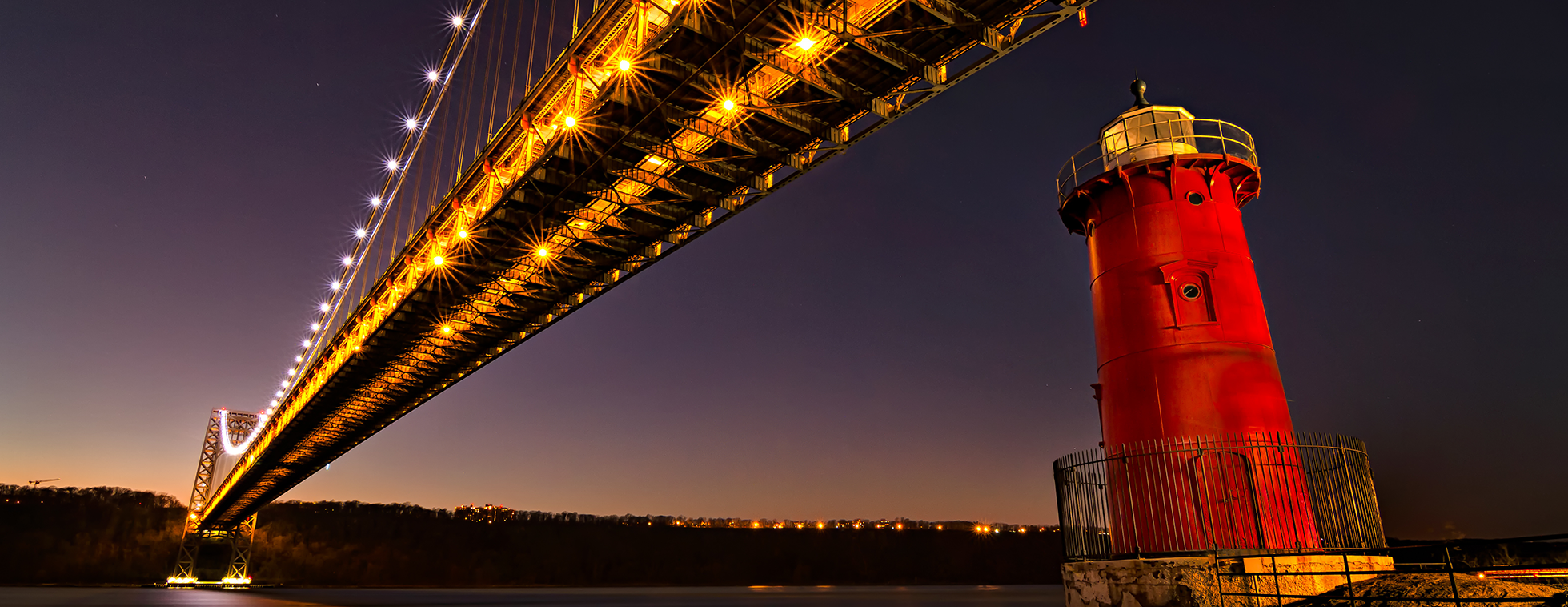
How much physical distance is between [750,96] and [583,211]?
6.04 m

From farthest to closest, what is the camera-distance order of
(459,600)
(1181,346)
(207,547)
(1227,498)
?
(207,547), (459,600), (1181,346), (1227,498)

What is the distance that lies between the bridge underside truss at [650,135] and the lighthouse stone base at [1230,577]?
23.0 ft

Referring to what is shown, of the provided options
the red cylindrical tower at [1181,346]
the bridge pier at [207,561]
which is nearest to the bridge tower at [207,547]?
the bridge pier at [207,561]

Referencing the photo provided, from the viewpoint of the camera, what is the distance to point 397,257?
2328 cm

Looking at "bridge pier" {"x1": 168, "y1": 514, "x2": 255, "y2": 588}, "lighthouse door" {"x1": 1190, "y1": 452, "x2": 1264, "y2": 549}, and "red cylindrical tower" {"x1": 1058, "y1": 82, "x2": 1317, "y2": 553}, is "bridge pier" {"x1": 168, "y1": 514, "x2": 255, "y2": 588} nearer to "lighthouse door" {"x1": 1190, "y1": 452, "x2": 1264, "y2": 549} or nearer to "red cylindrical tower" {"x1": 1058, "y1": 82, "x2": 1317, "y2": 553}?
"red cylindrical tower" {"x1": 1058, "y1": 82, "x2": 1317, "y2": 553}

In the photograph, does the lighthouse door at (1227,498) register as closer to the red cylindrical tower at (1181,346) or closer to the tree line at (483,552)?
the red cylindrical tower at (1181,346)

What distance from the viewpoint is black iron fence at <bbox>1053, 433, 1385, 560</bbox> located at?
36.8 ft

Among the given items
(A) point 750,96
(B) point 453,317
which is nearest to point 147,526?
(B) point 453,317

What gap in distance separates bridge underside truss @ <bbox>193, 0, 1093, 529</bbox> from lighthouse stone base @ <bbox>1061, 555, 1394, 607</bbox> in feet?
23.0

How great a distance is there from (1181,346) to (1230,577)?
351 cm

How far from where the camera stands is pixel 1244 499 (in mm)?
11469

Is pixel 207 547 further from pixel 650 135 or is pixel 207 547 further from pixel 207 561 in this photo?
pixel 650 135

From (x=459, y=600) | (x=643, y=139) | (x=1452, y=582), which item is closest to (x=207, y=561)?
(x=459, y=600)

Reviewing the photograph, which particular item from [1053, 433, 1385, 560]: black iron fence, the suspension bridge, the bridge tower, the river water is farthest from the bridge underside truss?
the bridge tower
